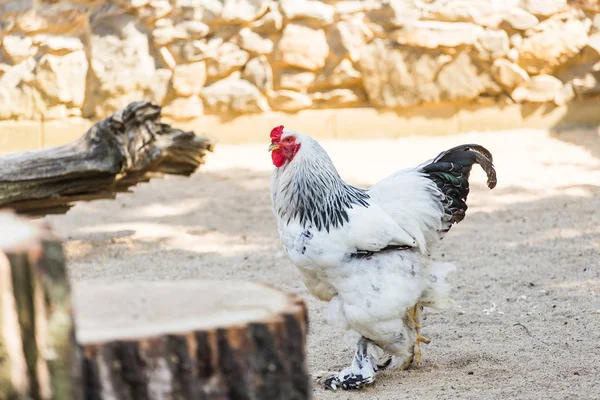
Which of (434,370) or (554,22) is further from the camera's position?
(554,22)

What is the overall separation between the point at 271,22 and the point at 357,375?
5831mm

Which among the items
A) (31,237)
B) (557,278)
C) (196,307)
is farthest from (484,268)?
(31,237)

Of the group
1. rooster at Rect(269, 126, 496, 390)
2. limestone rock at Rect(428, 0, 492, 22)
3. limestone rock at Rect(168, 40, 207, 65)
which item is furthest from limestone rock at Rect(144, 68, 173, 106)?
rooster at Rect(269, 126, 496, 390)

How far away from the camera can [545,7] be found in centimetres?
876

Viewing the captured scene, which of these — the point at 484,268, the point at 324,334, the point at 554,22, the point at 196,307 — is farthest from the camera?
the point at 554,22

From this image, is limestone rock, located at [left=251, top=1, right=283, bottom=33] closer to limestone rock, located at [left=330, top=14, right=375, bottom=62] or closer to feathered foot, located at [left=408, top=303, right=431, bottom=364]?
limestone rock, located at [left=330, top=14, right=375, bottom=62]

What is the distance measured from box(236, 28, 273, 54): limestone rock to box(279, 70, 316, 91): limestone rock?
327 mm

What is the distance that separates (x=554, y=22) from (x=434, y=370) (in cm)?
594

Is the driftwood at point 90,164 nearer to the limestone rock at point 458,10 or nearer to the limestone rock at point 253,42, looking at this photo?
the limestone rock at point 253,42

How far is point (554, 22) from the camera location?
28.7ft

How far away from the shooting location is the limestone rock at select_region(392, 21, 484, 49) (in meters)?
8.71

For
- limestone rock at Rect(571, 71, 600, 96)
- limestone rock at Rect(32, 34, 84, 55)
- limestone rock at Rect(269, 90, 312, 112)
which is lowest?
limestone rock at Rect(269, 90, 312, 112)

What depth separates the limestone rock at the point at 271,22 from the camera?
887 centimetres

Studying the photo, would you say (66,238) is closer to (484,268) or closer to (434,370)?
(484,268)
